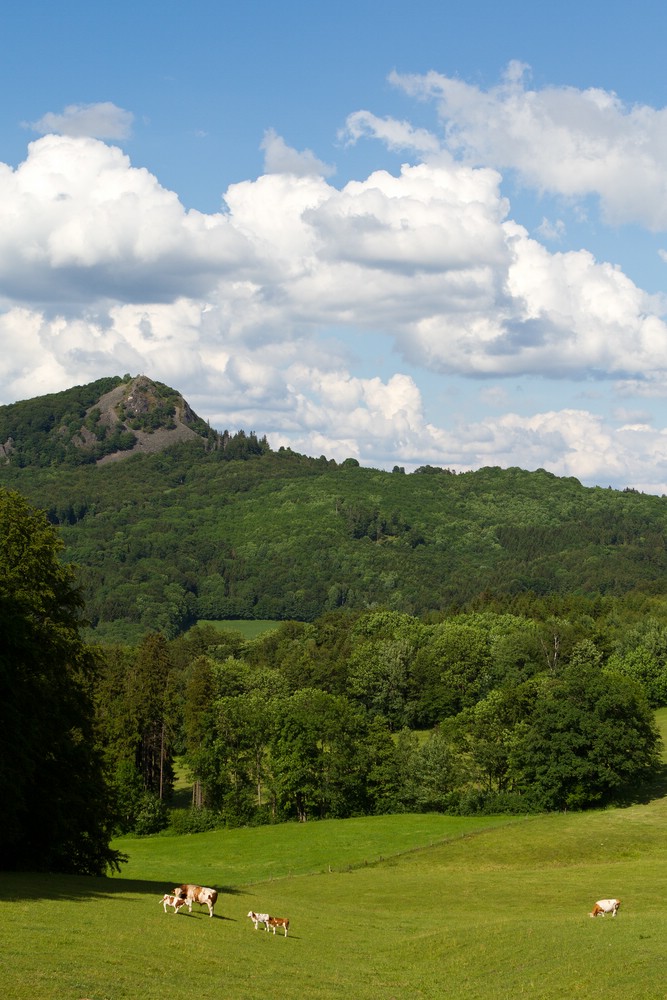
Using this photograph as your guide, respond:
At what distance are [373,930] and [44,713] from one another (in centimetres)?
1702

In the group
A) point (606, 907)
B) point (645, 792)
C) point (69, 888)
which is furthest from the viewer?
point (645, 792)

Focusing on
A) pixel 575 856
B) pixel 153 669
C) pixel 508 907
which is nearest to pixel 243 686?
pixel 153 669

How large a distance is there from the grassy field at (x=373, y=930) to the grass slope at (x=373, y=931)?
10 centimetres

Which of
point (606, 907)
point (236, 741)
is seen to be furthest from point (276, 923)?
point (236, 741)

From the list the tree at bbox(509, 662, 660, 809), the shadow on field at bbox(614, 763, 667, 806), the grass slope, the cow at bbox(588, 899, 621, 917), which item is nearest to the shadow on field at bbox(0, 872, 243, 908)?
the grass slope

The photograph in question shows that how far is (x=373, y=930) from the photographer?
4288cm

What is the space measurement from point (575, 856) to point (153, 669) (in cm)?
5237

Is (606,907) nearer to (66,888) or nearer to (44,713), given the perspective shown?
(66,888)

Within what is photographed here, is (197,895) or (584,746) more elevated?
(197,895)

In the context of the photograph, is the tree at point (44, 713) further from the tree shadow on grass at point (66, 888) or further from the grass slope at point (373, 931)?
the grass slope at point (373, 931)

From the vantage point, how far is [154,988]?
84.7 feet

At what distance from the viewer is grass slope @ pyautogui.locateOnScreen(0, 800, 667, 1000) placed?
28062 millimetres

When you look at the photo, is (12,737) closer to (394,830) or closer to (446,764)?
(394,830)

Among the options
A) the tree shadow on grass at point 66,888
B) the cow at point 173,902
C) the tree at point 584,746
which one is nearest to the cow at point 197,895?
the cow at point 173,902
